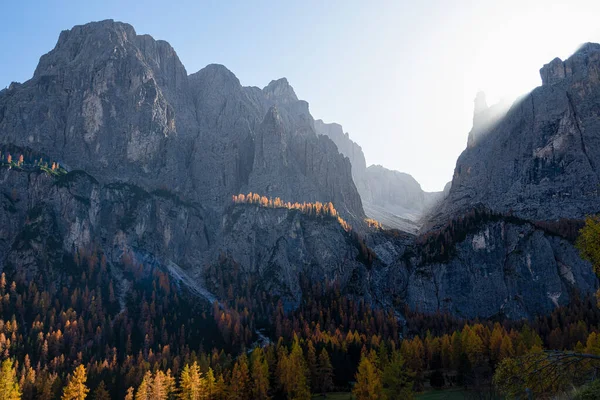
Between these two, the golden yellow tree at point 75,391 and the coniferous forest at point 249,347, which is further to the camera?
the golden yellow tree at point 75,391

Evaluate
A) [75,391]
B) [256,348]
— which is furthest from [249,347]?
[75,391]

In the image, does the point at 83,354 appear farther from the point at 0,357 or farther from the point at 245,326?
the point at 245,326

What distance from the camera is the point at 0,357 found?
447 feet

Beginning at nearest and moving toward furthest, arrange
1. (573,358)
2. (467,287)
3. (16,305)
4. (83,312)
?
(573,358)
(16,305)
(83,312)
(467,287)

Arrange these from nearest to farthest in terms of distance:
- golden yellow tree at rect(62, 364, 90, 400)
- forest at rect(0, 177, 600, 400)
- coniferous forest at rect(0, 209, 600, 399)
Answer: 1. forest at rect(0, 177, 600, 400)
2. coniferous forest at rect(0, 209, 600, 399)
3. golden yellow tree at rect(62, 364, 90, 400)

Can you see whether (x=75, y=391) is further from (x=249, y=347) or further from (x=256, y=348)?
(x=249, y=347)

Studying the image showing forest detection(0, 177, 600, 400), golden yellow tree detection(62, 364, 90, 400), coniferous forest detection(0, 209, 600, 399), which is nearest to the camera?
forest detection(0, 177, 600, 400)

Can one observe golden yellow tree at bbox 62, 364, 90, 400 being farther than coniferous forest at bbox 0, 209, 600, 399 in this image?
Yes

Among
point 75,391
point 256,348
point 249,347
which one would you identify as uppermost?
point 256,348

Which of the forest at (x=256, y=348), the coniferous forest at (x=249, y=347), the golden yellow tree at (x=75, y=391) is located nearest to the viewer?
the forest at (x=256, y=348)

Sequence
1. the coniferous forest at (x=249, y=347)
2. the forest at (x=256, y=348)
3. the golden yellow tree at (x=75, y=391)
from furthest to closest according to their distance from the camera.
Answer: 1. the golden yellow tree at (x=75, y=391)
2. the coniferous forest at (x=249, y=347)
3. the forest at (x=256, y=348)

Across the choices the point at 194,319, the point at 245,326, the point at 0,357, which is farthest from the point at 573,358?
the point at 194,319

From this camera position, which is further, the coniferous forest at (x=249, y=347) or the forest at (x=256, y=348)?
the coniferous forest at (x=249, y=347)

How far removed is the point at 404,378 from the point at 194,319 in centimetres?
12068
